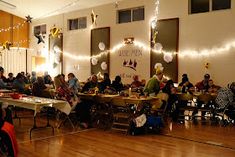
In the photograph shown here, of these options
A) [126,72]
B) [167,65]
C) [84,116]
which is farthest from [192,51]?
[84,116]

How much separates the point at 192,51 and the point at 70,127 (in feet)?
15.6

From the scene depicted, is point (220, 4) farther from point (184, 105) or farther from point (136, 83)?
point (136, 83)

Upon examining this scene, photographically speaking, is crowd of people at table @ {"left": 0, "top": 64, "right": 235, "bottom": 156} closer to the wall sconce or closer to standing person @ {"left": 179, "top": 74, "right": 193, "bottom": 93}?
standing person @ {"left": 179, "top": 74, "right": 193, "bottom": 93}

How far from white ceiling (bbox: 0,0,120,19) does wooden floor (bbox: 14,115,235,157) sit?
6655 millimetres

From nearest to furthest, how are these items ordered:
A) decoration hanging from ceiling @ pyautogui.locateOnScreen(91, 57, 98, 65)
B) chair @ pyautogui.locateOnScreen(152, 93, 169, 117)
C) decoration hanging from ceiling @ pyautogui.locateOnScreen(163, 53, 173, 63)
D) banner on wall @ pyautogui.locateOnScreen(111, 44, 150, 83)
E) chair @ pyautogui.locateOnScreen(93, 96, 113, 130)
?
chair @ pyautogui.locateOnScreen(152, 93, 169, 117)
chair @ pyautogui.locateOnScreen(93, 96, 113, 130)
decoration hanging from ceiling @ pyautogui.locateOnScreen(163, 53, 173, 63)
banner on wall @ pyautogui.locateOnScreen(111, 44, 150, 83)
decoration hanging from ceiling @ pyautogui.locateOnScreen(91, 57, 98, 65)

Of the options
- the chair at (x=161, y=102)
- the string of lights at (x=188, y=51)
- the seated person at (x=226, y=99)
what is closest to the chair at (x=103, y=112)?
the chair at (x=161, y=102)

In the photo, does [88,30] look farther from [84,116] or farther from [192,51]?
[84,116]

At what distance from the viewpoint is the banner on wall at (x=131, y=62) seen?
10859mm

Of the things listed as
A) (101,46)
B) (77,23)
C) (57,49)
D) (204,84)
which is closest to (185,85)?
(204,84)

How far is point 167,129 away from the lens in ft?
22.8

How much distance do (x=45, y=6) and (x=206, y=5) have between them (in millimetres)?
7067

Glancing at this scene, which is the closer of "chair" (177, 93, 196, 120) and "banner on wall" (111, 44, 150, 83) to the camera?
"chair" (177, 93, 196, 120)

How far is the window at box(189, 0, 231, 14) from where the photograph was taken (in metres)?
9.19

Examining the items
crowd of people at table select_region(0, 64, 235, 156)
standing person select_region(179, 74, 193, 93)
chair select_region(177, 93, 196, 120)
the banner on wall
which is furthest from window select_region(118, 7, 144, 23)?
chair select_region(177, 93, 196, 120)
